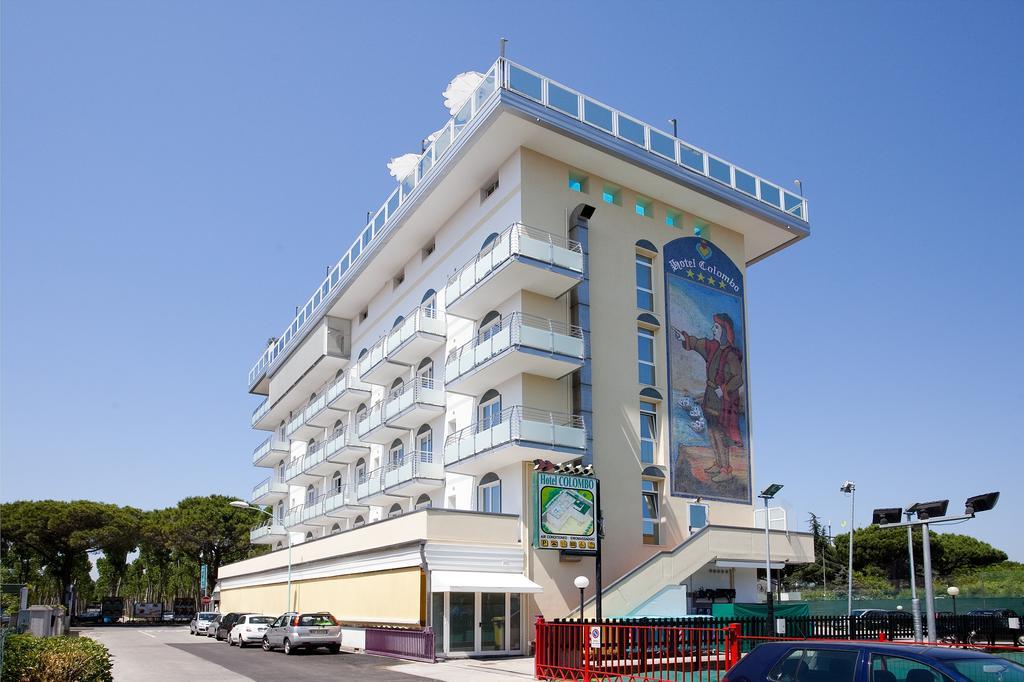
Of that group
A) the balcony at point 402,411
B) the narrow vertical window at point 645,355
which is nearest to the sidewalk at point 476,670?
the narrow vertical window at point 645,355

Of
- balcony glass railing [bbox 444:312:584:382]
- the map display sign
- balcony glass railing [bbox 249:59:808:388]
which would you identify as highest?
balcony glass railing [bbox 249:59:808:388]

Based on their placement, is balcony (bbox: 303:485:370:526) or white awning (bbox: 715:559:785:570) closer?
white awning (bbox: 715:559:785:570)

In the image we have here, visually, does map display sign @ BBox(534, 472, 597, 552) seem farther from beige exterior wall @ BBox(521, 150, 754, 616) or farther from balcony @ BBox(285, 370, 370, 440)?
balcony @ BBox(285, 370, 370, 440)

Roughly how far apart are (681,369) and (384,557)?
597 inches

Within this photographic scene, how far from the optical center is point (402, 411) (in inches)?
1620

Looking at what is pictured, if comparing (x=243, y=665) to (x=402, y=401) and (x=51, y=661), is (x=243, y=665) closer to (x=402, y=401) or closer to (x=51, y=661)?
(x=51, y=661)

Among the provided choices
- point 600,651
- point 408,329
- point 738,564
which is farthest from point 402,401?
point 600,651

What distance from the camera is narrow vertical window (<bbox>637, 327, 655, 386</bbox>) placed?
125 feet

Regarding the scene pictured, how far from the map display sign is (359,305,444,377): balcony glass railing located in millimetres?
13040

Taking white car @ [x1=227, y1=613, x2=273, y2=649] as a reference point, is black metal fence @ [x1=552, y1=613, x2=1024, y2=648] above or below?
above

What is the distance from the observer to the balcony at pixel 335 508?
161 ft

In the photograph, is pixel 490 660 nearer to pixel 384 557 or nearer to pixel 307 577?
pixel 384 557

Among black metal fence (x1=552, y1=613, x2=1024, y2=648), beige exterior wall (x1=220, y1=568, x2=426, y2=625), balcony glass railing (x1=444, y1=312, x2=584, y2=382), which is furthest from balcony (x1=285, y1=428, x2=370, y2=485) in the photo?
black metal fence (x1=552, y1=613, x2=1024, y2=648)

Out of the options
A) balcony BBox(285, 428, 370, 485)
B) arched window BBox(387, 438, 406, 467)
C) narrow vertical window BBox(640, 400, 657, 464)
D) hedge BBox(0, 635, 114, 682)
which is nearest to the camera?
hedge BBox(0, 635, 114, 682)
